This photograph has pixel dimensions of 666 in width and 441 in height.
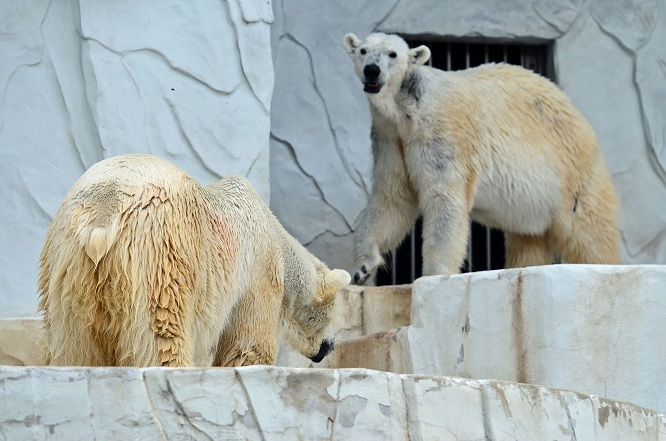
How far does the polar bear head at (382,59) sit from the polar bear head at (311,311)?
233 centimetres

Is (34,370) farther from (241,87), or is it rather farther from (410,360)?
(241,87)

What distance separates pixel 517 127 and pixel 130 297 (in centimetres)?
423

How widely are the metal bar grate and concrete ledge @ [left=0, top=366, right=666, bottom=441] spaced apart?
16.5 ft

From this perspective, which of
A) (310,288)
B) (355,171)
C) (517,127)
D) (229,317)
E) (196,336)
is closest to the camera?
(196,336)

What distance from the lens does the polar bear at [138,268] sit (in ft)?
11.5

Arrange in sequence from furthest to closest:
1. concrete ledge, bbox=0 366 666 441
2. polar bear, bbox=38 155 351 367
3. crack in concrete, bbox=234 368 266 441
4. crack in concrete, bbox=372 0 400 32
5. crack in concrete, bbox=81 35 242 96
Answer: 1. crack in concrete, bbox=372 0 400 32
2. crack in concrete, bbox=81 35 242 96
3. polar bear, bbox=38 155 351 367
4. crack in concrete, bbox=234 368 266 441
5. concrete ledge, bbox=0 366 666 441

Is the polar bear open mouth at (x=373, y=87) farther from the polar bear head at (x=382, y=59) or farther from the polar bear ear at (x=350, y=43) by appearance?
the polar bear ear at (x=350, y=43)

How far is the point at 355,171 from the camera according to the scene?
7949 mm

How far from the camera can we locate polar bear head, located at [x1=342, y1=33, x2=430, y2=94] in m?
6.92

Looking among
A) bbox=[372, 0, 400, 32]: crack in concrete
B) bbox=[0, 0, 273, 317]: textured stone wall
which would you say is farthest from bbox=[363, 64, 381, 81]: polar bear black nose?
bbox=[372, 0, 400, 32]: crack in concrete

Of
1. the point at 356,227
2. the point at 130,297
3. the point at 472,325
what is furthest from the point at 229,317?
the point at 356,227

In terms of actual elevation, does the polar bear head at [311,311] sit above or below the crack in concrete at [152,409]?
below

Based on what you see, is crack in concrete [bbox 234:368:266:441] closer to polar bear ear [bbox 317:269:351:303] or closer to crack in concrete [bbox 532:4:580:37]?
polar bear ear [bbox 317:269:351:303]

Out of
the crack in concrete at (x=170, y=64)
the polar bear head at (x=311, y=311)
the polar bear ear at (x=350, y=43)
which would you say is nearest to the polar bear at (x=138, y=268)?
the polar bear head at (x=311, y=311)
